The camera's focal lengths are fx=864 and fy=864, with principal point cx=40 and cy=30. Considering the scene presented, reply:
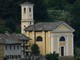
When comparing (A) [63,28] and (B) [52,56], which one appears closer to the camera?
(B) [52,56]

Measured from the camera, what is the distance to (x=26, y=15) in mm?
103812

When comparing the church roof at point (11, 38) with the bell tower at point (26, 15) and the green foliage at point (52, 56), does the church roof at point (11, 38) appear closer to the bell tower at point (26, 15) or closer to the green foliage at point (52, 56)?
the green foliage at point (52, 56)

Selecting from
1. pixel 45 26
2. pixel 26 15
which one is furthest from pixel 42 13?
pixel 45 26

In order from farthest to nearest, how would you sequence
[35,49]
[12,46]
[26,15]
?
[26,15] < [35,49] < [12,46]

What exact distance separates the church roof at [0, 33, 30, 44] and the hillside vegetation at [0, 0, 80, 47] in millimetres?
6304

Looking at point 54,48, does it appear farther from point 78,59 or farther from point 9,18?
point 9,18

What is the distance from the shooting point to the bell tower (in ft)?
339

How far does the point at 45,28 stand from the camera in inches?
3952

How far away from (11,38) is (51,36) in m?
A: 6.12

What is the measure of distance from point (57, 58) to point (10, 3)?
20843 millimetres

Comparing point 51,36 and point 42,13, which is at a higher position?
point 42,13

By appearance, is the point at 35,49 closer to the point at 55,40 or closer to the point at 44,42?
the point at 44,42

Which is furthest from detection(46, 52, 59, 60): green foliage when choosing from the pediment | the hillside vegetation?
the hillside vegetation

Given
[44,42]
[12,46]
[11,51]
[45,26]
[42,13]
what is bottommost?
[11,51]
